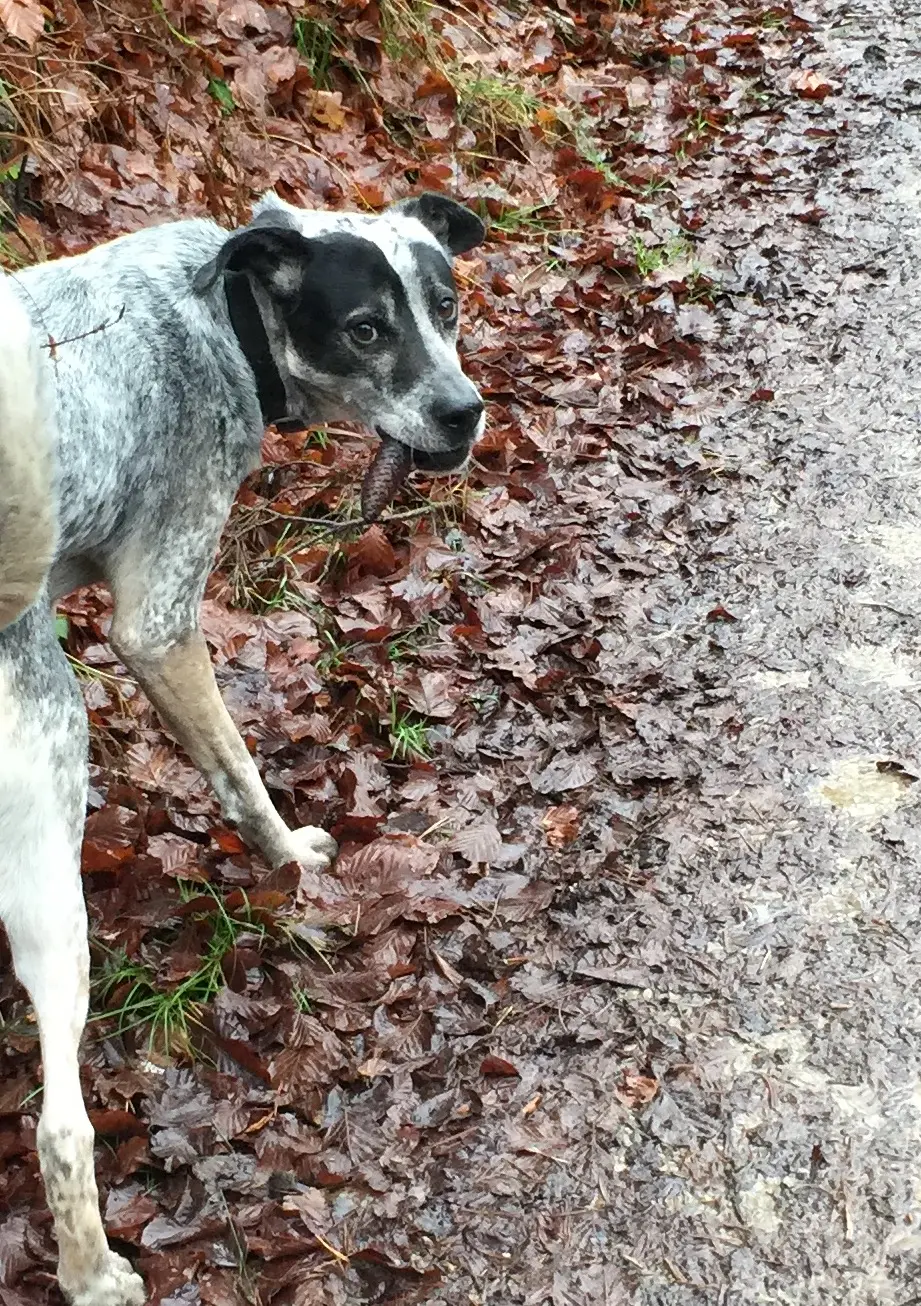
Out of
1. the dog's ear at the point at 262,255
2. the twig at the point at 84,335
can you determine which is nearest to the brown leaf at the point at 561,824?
the dog's ear at the point at 262,255

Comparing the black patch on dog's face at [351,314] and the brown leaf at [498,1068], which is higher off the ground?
the black patch on dog's face at [351,314]

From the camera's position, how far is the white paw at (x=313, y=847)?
11.9 ft

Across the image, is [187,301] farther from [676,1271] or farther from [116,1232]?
[676,1271]

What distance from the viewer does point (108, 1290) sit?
257 cm

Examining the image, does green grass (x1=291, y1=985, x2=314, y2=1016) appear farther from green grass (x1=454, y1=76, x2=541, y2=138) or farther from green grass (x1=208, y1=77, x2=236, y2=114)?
green grass (x1=454, y1=76, x2=541, y2=138)

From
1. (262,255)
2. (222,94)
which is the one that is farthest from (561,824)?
(222,94)

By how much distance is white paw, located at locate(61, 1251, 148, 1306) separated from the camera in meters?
2.57

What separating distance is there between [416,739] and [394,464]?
1.01 metres

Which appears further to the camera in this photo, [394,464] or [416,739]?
[416,739]

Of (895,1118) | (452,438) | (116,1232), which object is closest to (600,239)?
(452,438)

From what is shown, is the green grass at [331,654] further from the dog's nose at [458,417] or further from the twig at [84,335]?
the twig at [84,335]

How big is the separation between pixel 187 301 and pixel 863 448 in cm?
323

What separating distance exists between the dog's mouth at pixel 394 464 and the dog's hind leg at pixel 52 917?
1.30 metres

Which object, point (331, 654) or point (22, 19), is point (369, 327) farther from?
point (22, 19)
